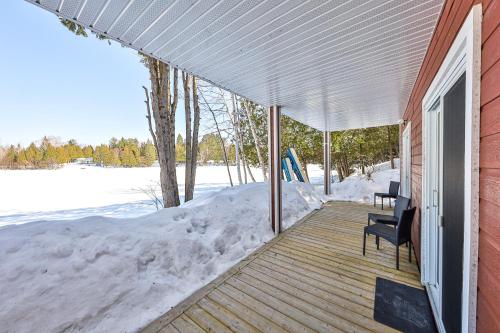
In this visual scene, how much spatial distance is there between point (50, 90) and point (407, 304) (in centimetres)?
2621

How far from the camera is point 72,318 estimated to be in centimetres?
172

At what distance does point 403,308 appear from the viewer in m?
2.01

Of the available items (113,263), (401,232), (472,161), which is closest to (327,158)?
(401,232)

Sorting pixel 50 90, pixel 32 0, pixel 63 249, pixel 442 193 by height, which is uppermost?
pixel 50 90

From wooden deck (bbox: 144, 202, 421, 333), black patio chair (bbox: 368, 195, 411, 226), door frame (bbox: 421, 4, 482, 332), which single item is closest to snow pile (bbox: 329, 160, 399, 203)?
black patio chair (bbox: 368, 195, 411, 226)

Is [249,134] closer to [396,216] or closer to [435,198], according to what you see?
[396,216]

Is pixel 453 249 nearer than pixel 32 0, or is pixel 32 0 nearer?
pixel 32 0

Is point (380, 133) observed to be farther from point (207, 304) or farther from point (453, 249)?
point (207, 304)

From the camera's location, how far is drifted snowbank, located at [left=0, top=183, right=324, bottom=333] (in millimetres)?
1690

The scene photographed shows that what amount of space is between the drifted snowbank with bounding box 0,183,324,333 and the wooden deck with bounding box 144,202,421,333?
0.84ft

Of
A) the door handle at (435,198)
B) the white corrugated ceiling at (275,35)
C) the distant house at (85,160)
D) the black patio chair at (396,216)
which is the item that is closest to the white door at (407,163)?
the black patio chair at (396,216)

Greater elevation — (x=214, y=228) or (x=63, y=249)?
(x=63, y=249)

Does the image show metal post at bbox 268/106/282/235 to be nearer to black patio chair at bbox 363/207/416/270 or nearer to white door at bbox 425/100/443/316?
black patio chair at bbox 363/207/416/270

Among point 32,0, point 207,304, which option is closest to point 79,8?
point 32,0
